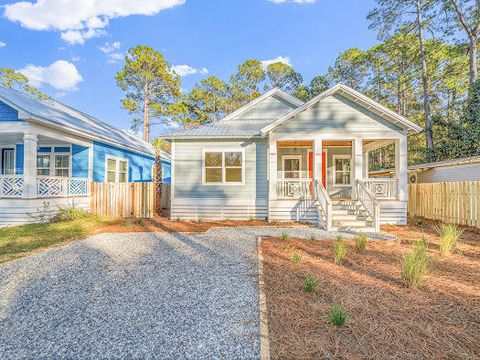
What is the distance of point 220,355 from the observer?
7.84 ft

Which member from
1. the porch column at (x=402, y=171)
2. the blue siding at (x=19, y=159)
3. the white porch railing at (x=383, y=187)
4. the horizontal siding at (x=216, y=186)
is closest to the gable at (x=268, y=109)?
the horizontal siding at (x=216, y=186)

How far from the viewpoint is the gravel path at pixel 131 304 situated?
253 centimetres

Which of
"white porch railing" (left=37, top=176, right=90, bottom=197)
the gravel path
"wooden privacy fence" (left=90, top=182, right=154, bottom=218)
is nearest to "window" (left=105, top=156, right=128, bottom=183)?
"white porch railing" (left=37, top=176, right=90, bottom=197)

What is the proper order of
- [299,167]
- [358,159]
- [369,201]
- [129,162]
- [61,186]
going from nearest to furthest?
[369,201]
[358,159]
[61,186]
[299,167]
[129,162]

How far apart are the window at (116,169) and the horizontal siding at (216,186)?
540cm

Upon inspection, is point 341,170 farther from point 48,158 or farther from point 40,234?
point 48,158

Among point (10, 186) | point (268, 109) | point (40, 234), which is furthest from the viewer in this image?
point (268, 109)

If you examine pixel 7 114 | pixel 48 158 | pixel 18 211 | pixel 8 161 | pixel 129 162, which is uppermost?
pixel 7 114

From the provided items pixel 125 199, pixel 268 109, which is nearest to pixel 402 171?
pixel 268 109

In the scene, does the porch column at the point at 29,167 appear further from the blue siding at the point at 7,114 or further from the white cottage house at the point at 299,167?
the white cottage house at the point at 299,167

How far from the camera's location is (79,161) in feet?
41.1

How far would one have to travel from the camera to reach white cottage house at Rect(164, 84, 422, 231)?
32.4ft

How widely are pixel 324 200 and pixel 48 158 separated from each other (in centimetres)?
1369

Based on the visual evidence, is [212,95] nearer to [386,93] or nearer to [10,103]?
[386,93]
